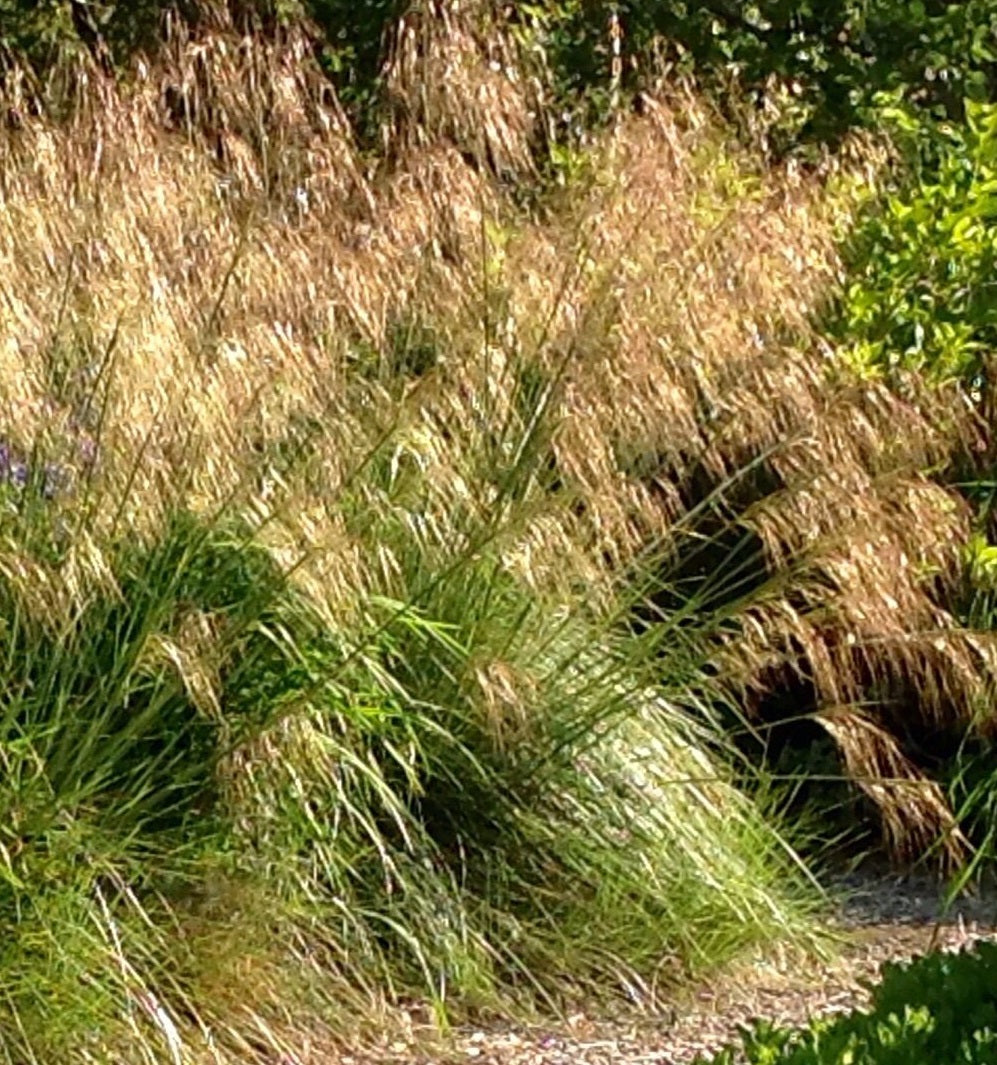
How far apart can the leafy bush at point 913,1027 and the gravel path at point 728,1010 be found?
1.22 metres

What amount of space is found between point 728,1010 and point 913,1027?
192 centimetres

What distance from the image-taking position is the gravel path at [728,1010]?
4797 mm

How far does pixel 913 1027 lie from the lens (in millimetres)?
3193

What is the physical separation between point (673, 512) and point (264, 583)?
137 cm

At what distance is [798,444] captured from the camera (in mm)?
5449

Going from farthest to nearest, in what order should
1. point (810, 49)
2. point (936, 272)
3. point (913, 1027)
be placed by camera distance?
point (810, 49) < point (936, 272) < point (913, 1027)

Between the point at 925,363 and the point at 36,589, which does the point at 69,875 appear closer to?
the point at 36,589

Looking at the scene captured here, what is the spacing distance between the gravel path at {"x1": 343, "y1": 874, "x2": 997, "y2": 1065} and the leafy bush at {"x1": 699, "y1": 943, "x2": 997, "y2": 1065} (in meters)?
1.22

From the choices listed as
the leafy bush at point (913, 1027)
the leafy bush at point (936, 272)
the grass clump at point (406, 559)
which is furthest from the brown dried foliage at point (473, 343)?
the leafy bush at point (913, 1027)

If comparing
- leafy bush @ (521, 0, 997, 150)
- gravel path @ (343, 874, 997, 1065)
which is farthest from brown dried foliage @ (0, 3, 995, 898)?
leafy bush @ (521, 0, 997, 150)

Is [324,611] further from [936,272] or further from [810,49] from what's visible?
[810,49]

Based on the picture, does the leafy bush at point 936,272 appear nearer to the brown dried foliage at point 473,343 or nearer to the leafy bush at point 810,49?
the brown dried foliage at point 473,343

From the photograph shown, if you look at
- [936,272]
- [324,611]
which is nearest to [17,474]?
[324,611]

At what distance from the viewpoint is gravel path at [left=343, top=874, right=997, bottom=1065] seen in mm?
4797
